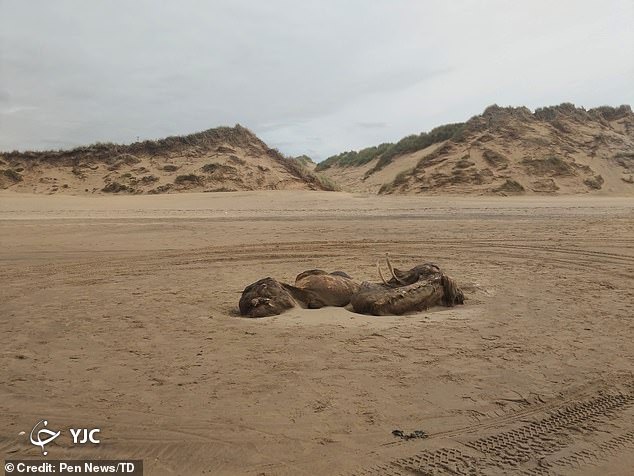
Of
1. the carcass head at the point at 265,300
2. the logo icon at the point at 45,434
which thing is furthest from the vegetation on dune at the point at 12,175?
the logo icon at the point at 45,434

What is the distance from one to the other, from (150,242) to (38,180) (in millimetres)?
21058

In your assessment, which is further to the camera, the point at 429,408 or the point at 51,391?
the point at 51,391

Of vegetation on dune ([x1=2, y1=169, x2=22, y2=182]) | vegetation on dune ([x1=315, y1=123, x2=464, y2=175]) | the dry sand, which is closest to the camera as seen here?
the dry sand

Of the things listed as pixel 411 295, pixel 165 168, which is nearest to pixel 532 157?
pixel 165 168

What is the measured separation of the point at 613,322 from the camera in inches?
201

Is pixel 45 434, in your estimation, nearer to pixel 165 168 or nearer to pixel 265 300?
pixel 265 300

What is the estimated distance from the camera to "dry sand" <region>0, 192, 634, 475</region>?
9.10ft

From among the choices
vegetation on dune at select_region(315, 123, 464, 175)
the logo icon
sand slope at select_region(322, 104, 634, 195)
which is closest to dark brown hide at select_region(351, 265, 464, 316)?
the logo icon

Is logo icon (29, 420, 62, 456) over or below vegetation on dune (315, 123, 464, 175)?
below

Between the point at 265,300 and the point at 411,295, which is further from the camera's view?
the point at 411,295

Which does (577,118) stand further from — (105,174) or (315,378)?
(315,378)

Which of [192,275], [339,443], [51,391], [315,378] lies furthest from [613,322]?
[192,275]

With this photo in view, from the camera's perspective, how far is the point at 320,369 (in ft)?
12.7

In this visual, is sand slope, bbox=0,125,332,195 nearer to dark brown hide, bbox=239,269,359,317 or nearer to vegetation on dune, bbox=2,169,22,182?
vegetation on dune, bbox=2,169,22,182
